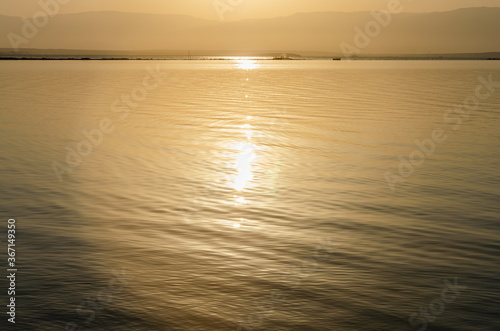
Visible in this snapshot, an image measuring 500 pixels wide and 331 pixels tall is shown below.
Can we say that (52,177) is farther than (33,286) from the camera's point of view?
Yes

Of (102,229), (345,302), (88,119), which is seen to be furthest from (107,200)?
(88,119)

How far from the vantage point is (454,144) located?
81.0 feet

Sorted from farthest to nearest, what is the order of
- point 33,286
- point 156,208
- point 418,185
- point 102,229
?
point 418,185 < point 156,208 < point 102,229 < point 33,286

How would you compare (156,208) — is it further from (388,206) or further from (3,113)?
(3,113)

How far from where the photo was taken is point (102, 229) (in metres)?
12.9

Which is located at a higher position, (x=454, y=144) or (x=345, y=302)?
(x=454, y=144)

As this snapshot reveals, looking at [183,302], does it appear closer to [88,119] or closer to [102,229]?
[102,229]

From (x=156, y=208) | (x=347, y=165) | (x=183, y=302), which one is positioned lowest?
(x=183, y=302)

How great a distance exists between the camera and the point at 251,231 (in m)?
12.7

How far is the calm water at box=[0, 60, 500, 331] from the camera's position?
8.95 meters

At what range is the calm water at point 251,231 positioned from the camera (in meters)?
8.95

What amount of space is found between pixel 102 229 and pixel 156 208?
6.28 ft

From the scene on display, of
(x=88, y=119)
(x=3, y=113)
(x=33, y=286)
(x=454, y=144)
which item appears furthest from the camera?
(x=3, y=113)

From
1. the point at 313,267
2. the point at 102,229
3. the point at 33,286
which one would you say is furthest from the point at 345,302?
the point at 102,229
